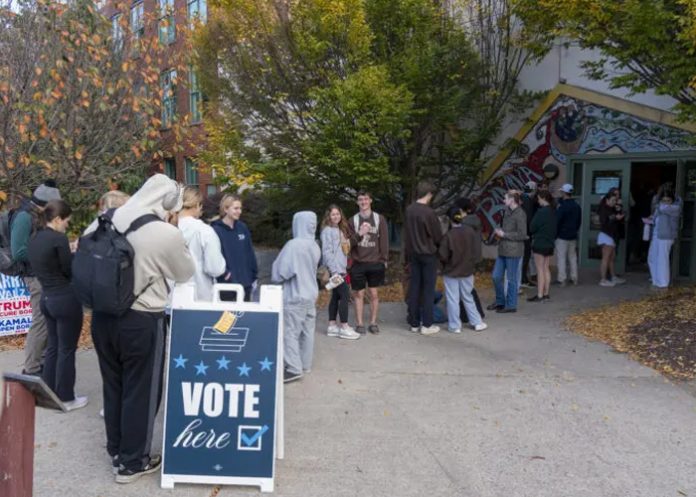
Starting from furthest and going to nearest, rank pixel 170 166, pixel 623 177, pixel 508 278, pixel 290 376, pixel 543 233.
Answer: pixel 170 166
pixel 623 177
pixel 543 233
pixel 508 278
pixel 290 376

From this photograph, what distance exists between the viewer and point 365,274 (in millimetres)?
7578

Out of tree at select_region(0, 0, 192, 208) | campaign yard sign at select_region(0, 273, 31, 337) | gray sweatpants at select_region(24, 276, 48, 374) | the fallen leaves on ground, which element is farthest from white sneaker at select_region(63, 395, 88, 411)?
the fallen leaves on ground

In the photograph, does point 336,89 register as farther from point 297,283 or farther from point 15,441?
point 15,441

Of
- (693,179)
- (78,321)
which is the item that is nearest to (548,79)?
(693,179)

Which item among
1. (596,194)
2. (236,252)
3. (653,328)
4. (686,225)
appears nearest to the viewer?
(236,252)

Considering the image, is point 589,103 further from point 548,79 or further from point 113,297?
point 113,297

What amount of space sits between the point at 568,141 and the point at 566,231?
119 inches

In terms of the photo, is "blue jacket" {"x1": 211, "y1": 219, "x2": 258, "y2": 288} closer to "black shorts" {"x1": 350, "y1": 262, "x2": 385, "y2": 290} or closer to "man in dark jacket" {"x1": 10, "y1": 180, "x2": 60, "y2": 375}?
"man in dark jacket" {"x1": 10, "y1": 180, "x2": 60, "y2": 375}

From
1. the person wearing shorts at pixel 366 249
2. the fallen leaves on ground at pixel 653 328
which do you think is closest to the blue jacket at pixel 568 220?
the fallen leaves on ground at pixel 653 328

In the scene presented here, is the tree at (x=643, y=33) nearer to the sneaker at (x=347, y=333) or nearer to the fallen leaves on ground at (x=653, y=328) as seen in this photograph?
the fallen leaves on ground at (x=653, y=328)

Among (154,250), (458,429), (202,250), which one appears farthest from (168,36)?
(458,429)

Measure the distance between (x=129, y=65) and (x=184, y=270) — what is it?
570 cm

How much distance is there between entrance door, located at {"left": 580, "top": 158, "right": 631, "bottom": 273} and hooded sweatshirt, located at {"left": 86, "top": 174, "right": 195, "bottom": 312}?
10077mm

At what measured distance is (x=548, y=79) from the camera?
12656mm
